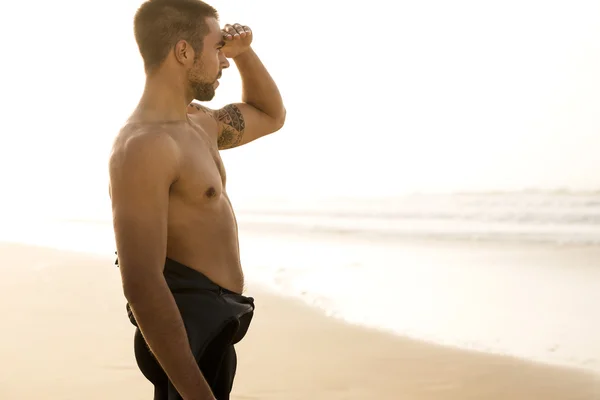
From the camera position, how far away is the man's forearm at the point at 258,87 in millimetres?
2721

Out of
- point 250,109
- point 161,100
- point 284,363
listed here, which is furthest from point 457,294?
point 161,100

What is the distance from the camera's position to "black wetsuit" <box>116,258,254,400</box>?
7.09 feet

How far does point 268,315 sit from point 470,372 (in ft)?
8.01

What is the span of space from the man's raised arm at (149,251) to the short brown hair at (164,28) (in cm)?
28

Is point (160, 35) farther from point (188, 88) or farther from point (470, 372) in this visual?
point (470, 372)

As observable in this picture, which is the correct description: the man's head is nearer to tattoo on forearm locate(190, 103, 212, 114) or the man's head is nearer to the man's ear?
the man's ear

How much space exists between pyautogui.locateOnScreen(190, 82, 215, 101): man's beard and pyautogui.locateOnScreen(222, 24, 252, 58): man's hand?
0.58 feet

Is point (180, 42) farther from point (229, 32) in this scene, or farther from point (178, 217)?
point (178, 217)

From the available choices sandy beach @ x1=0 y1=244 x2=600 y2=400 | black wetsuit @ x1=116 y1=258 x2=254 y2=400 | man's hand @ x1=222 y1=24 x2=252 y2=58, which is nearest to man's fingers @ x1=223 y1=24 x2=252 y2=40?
man's hand @ x1=222 y1=24 x2=252 y2=58

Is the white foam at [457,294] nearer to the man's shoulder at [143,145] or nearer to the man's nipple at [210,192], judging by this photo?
the man's nipple at [210,192]

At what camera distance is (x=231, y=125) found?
2.74 meters

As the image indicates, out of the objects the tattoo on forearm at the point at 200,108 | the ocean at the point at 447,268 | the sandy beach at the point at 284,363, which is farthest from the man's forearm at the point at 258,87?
the ocean at the point at 447,268

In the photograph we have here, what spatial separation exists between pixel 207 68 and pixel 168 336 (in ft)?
2.31

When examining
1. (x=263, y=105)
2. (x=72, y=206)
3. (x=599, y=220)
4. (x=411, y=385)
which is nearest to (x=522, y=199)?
(x=599, y=220)
